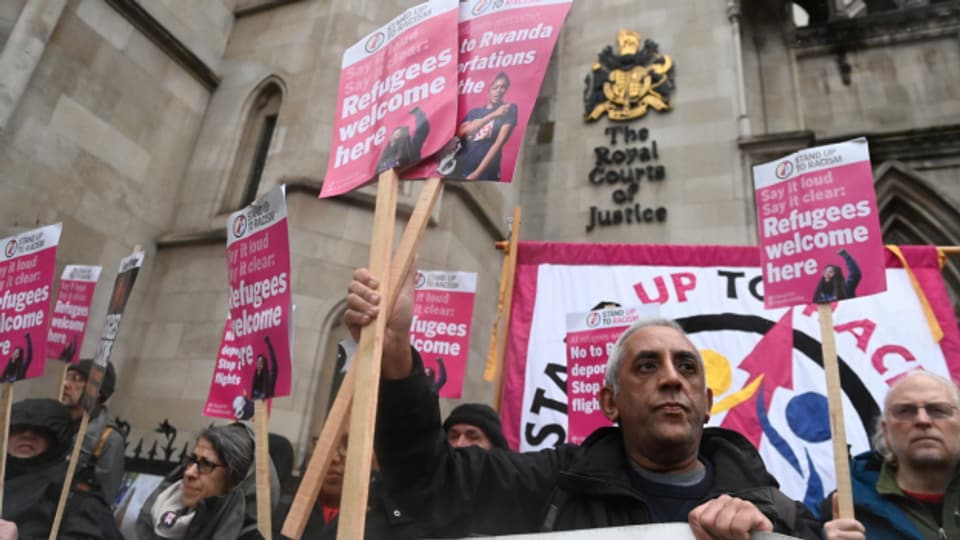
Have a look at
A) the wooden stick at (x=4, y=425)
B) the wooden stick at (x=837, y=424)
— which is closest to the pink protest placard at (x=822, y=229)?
the wooden stick at (x=837, y=424)

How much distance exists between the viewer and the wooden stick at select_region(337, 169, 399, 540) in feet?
5.04

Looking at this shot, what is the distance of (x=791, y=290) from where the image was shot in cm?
291

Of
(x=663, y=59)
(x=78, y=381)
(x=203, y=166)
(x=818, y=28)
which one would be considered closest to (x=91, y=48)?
(x=203, y=166)

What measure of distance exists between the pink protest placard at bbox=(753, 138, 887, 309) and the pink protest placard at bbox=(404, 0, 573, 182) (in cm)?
161

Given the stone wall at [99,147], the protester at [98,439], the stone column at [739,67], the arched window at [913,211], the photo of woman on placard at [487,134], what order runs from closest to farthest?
the photo of woman on placard at [487,134] → the protester at [98,439] → the stone wall at [99,147] → the arched window at [913,211] → the stone column at [739,67]

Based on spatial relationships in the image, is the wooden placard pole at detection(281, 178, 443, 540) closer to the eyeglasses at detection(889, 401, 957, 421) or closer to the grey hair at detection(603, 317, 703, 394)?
the grey hair at detection(603, 317, 703, 394)

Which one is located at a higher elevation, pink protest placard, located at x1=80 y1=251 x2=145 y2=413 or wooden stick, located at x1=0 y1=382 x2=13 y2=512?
pink protest placard, located at x1=80 y1=251 x2=145 y2=413

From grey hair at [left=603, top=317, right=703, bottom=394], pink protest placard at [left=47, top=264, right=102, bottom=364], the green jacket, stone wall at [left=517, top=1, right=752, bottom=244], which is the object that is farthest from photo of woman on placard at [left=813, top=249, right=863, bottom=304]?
stone wall at [left=517, top=1, right=752, bottom=244]

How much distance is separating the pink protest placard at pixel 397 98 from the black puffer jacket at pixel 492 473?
852mm

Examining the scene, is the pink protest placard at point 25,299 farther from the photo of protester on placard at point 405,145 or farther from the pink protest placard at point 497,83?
the pink protest placard at point 497,83

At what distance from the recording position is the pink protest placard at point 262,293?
9.39 ft

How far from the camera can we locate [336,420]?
1.75 m

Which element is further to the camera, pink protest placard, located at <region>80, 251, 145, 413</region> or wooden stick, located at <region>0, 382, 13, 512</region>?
pink protest placard, located at <region>80, 251, 145, 413</region>

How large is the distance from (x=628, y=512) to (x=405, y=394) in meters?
0.68
